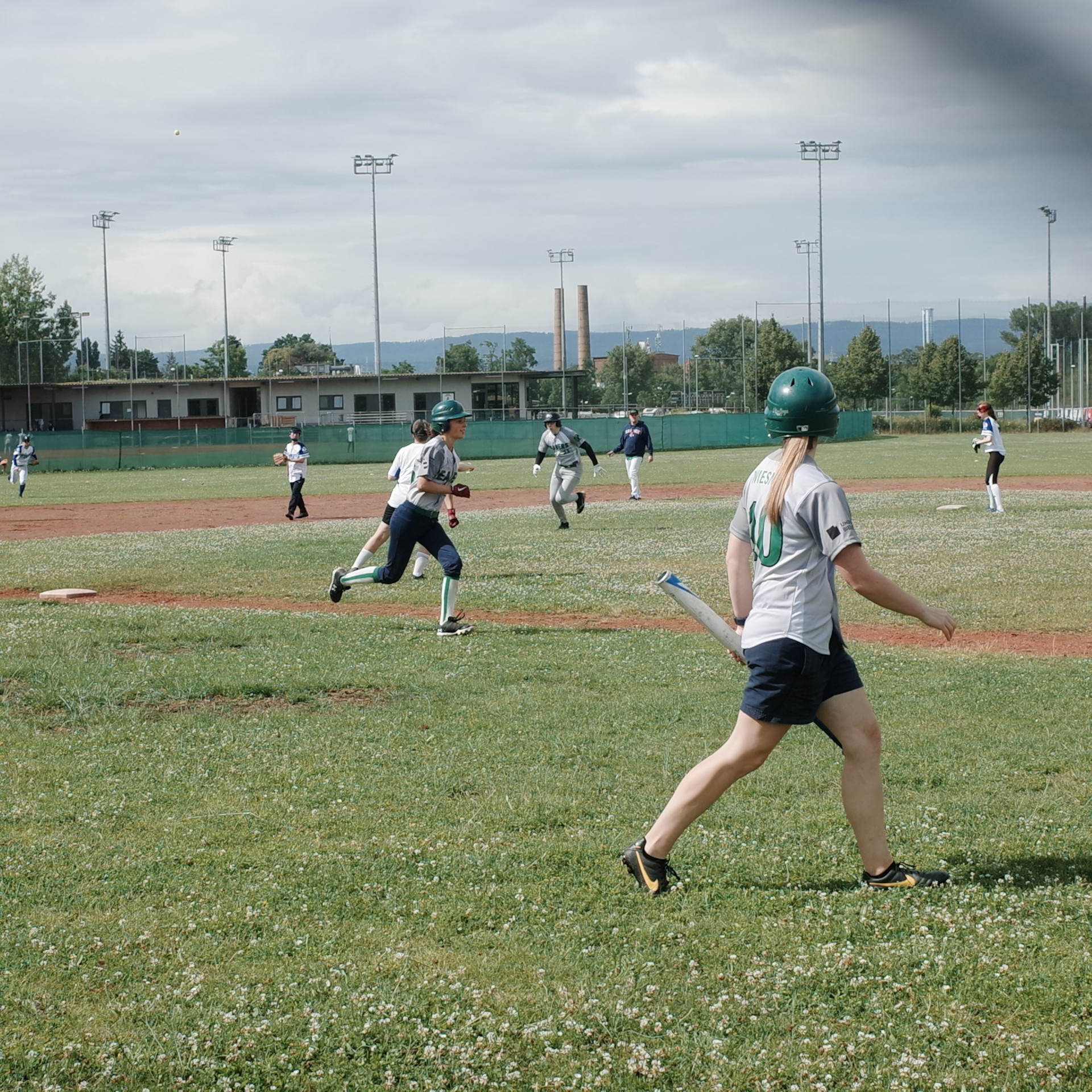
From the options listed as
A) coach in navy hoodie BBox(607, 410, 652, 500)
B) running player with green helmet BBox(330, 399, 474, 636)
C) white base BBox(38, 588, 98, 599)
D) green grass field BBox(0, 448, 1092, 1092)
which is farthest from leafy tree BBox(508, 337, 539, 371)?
green grass field BBox(0, 448, 1092, 1092)

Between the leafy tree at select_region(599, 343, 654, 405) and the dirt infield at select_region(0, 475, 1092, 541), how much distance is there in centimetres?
7684

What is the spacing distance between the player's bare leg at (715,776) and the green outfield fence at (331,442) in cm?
5107

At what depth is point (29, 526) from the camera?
26672 millimetres

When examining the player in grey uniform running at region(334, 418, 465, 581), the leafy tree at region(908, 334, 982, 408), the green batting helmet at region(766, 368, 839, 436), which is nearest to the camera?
the green batting helmet at region(766, 368, 839, 436)

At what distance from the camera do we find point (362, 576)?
39.3ft

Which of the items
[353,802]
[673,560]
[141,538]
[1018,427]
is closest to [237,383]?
[1018,427]

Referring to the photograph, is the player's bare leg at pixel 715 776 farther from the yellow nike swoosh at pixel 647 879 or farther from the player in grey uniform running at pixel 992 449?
the player in grey uniform running at pixel 992 449

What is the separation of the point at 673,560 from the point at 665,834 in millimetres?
12054

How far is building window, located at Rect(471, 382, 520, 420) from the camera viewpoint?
7944 centimetres

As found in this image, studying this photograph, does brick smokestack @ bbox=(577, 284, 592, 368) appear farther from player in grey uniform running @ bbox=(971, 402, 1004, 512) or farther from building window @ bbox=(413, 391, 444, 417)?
player in grey uniform running @ bbox=(971, 402, 1004, 512)

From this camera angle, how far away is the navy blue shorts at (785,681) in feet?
14.9

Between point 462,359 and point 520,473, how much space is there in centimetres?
4331

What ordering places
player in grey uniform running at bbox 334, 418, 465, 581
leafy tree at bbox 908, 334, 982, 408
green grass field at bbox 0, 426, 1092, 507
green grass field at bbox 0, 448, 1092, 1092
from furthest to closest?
leafy tree at bbox 908, 334, 982, 408, green grass field at bbox 0, 426, 1092, 507, player in grey uniform running at bbox 334, 418, 465, 581, green grass field at bbox 0, 448, 1092, 1092

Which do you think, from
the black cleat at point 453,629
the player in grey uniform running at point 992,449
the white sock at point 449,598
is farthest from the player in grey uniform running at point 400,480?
the player in grey uniform running at point 992,449
